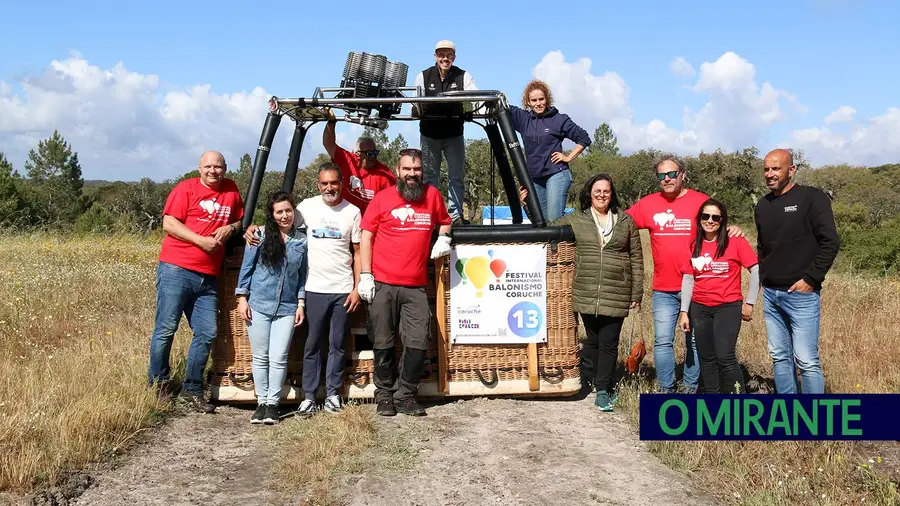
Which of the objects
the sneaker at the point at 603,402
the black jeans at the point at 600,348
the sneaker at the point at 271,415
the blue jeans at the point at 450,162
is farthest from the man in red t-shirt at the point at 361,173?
the sneaker at the point at 603,402

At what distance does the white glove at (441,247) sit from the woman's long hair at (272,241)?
3.46 ft

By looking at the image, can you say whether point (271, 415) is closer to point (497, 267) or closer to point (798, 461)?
point (497, 267)

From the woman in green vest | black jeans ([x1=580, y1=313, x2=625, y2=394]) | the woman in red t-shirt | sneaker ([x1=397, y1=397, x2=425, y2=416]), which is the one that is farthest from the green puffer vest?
sneaker ([x1=397, y1=397, x2=425, y2=416])

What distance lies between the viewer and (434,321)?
5.86 meters

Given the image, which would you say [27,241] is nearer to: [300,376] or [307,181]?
[300,376]

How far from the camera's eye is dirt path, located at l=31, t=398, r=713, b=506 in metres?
4.05

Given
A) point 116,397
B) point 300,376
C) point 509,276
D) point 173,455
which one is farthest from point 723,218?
point 116,397

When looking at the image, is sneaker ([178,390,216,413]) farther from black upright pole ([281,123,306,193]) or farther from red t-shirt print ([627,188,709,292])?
red t-shirt print ([627,188,709,292])

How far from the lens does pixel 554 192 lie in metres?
6.62

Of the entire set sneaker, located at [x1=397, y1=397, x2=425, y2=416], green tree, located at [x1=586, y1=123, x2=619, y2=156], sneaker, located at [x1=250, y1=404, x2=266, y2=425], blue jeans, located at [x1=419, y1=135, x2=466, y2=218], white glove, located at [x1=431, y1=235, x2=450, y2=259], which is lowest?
sneaker, located at [x1=250, y1=404, x2=266, y2=425]

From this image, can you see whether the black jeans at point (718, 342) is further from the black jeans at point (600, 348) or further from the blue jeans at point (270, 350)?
the blue jeans at point (270, 350)

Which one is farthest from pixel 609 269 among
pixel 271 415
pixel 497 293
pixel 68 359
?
pixel 68 359

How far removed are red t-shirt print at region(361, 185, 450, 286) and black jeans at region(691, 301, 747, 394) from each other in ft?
6.36

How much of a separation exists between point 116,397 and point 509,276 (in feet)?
9.38
